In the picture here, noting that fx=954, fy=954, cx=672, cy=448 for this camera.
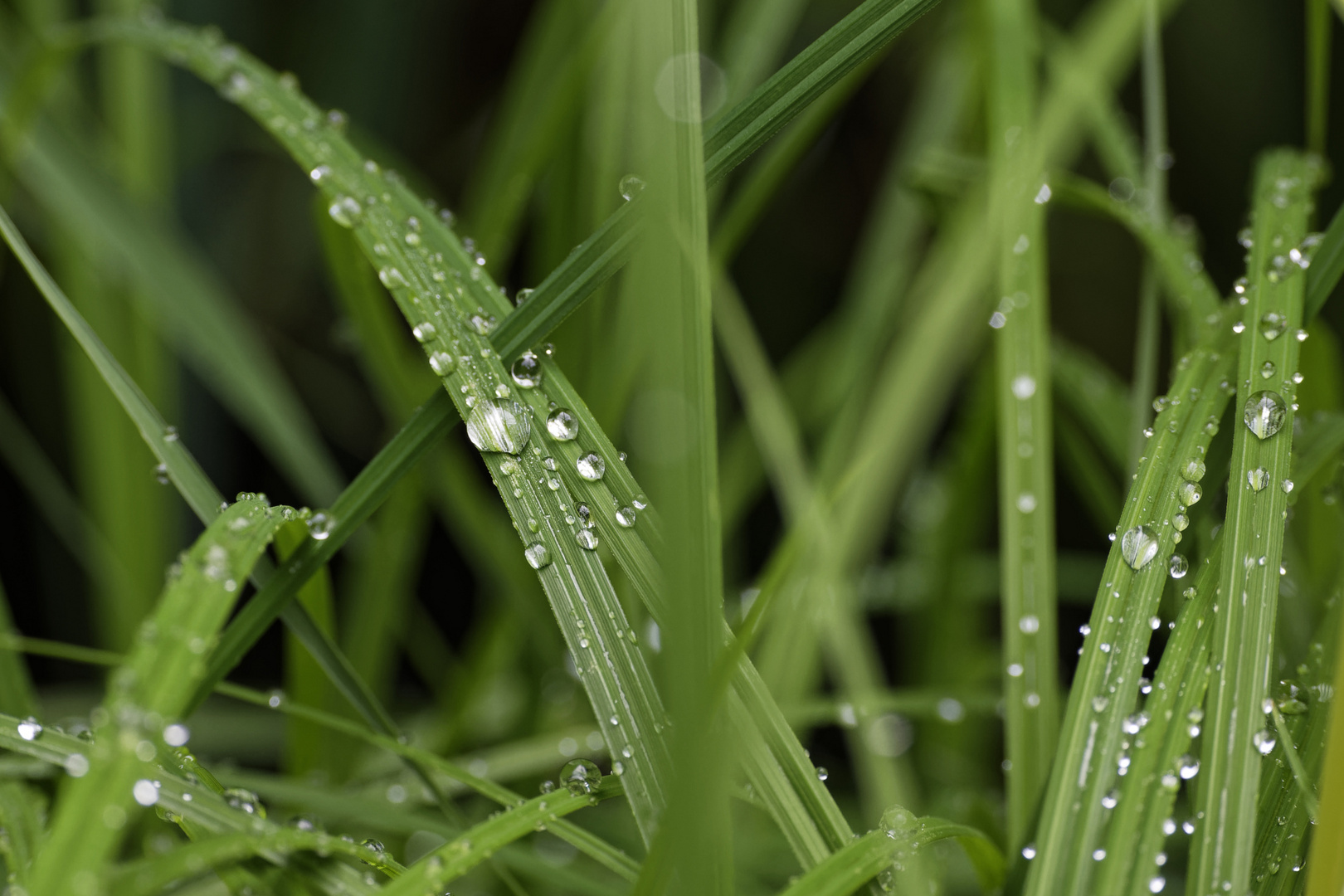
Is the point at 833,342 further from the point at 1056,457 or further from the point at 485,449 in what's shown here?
the point at 485,449

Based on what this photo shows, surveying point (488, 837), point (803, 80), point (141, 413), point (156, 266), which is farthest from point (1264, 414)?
point (156, 266)

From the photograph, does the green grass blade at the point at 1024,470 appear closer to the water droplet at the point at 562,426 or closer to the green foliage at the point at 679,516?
the green foliage at the point at 679,516

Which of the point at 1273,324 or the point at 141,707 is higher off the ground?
the point at 1273,324

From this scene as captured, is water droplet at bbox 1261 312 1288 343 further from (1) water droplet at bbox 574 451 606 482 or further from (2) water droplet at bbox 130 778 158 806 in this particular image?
(2) water droplet at bbox 130 778 158 806

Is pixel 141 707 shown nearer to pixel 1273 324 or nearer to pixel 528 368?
pixel 528 368

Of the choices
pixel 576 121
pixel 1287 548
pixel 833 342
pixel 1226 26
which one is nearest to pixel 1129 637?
pixel 1287 548

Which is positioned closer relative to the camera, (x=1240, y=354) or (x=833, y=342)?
(x=1240, y=354)

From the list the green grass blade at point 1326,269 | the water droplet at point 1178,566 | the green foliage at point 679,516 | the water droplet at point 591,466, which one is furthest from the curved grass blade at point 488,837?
the green grass blade at point 1326,269
